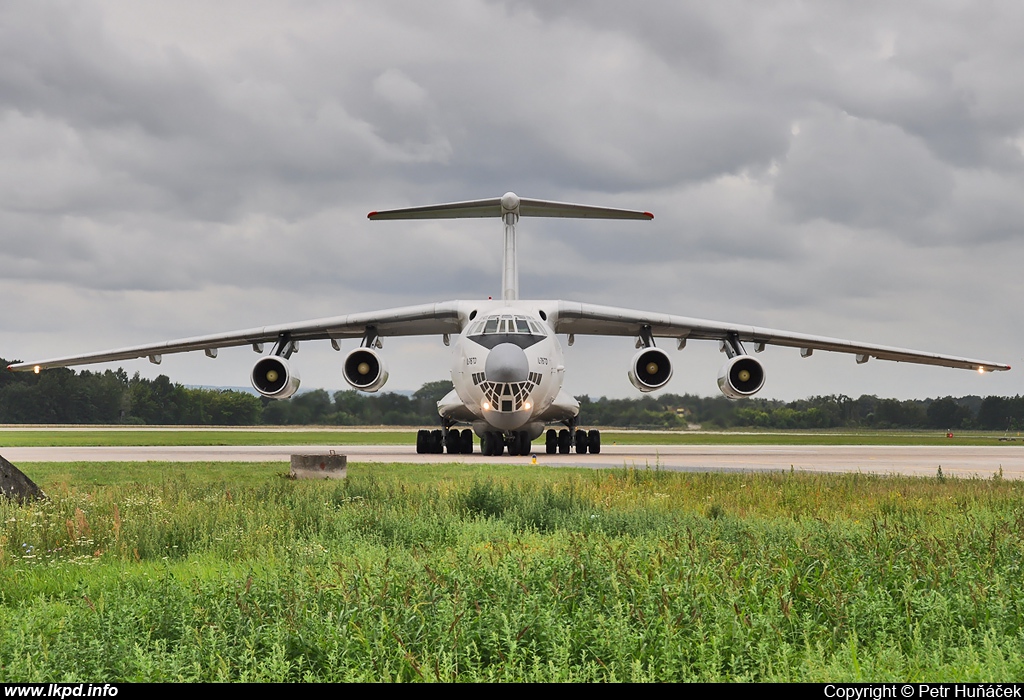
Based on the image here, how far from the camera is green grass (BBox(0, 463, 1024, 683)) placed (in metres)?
4.36

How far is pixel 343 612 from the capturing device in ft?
16.1

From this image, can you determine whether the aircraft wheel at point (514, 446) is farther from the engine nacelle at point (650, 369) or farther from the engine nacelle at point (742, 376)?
the engine nacelle at point (742, 376)

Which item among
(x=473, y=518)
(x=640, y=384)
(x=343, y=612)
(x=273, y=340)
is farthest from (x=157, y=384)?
(x=343, y=612)

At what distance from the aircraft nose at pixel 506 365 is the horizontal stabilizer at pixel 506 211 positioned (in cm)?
607

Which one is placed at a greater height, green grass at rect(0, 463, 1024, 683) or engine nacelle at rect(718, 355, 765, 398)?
engine nacelle at rect(718, 355, 765, 398)

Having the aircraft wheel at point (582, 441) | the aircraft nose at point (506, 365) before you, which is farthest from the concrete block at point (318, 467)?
the aircraft wheel at point (582, 441)

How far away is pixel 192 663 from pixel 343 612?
815 mm

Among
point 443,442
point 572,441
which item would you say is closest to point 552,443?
point 572,441

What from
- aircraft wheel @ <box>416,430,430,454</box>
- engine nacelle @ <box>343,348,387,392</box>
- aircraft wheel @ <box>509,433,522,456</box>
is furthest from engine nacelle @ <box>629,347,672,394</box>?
engine nacelle @ <box>343,348,387,392</box>

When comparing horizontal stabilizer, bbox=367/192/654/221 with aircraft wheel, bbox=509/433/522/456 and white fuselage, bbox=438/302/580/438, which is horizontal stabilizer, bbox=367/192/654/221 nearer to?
white fuselage, bbox=438/302/580/438

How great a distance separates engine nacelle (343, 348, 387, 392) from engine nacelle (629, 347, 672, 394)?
6532 millimetres

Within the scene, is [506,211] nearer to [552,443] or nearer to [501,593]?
[552,443]

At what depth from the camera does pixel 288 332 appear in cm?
2489

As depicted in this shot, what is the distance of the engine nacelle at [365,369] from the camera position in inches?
944
